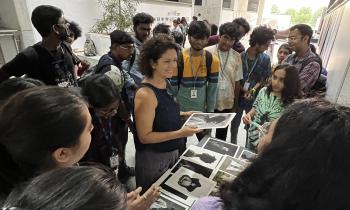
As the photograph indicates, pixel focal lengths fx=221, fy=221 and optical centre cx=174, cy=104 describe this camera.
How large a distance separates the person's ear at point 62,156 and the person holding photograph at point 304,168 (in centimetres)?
57

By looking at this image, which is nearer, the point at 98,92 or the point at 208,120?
the point at 98,92

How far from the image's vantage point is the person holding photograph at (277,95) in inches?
62.2

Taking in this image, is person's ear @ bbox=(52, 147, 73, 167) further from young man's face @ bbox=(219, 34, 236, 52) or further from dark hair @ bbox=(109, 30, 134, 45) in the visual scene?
young man's face @ bbox=(219, 34, 236, 52)

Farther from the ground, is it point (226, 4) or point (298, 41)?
point (226, 4)

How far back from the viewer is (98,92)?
1323 millimetres

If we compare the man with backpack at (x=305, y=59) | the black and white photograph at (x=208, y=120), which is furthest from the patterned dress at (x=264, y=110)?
the man with backpack at (x=305, y=59)

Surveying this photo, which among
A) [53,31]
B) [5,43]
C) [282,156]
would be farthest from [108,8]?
[282,156]

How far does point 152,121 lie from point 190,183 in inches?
15.3

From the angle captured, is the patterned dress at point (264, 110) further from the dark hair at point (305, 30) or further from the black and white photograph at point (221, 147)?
the dark hair at point (305, 30)

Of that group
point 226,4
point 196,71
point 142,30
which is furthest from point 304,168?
point 226,4

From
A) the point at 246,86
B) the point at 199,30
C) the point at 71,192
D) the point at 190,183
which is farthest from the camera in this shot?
the point at 246,86

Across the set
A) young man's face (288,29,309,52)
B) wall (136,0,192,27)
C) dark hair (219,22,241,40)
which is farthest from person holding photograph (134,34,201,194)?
wall (136,0,192,27)

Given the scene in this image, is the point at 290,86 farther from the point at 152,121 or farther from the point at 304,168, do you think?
the point at 304,168

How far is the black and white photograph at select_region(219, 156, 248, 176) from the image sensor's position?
1.22 m
